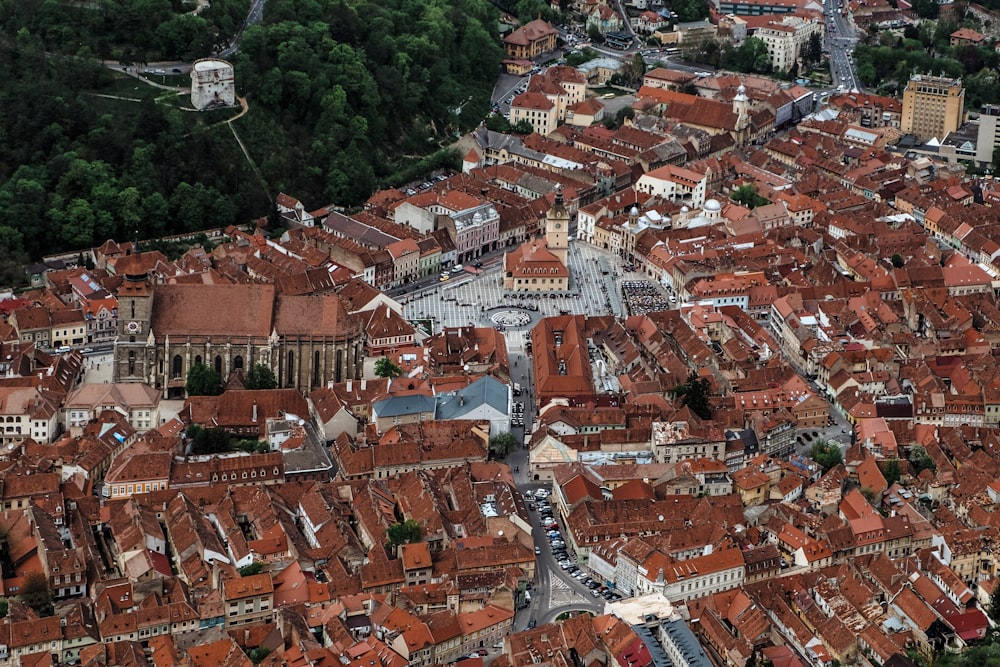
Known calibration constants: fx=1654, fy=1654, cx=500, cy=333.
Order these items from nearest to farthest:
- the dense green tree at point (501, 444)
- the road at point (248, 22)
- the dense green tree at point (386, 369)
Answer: the dense green tree at point (501, 444), the dense green tree at point (386, 369), the road at point (248, 22)

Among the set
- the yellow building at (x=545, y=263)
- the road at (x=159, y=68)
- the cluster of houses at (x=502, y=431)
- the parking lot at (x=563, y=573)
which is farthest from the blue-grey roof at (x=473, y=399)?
the road at (x=159, y=68)

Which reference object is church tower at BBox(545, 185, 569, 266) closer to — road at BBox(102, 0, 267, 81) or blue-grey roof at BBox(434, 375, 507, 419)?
blue-grey roof at BBox(434, 375, 507, 419)

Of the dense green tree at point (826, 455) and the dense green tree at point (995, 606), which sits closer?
the dense green tree at point (995, 606)

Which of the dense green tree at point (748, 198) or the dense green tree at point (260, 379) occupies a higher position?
the dense green tree at point (260, 379)

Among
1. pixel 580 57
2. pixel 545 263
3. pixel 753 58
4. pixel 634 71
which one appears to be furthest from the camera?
pixel 580 57

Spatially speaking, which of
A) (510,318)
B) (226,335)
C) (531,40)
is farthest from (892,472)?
(531,40)

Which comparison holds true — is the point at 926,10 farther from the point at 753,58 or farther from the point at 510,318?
the point at 510,318

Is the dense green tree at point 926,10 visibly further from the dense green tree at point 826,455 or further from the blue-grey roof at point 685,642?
the blue-grey roof at point 685,642
